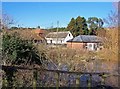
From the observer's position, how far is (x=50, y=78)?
3.06m

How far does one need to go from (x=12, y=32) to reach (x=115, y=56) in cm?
442

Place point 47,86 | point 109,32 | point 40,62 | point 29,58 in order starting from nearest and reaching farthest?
point 47,86, point 29,58, point 40,62, point 109,32

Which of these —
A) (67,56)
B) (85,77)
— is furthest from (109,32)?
(85,77)

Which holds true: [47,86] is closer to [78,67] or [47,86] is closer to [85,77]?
[85,77]

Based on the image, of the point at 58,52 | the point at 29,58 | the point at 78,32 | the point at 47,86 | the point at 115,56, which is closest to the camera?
the point at 47,86

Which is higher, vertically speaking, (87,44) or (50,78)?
(87,44)

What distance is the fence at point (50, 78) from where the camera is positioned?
202cm

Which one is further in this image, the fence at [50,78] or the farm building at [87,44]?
the farm building at [87,44]

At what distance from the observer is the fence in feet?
6.63

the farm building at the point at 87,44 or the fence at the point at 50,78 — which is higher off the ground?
the farm building at the point at 87,44

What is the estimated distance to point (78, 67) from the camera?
13.4 feet

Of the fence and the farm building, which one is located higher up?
the farm building

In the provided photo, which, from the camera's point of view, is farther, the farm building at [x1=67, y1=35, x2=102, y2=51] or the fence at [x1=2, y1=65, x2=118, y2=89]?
the farm building at [x1=67, y1=35, x2=102, y2=51]

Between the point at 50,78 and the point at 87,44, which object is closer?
the point at 50,78
